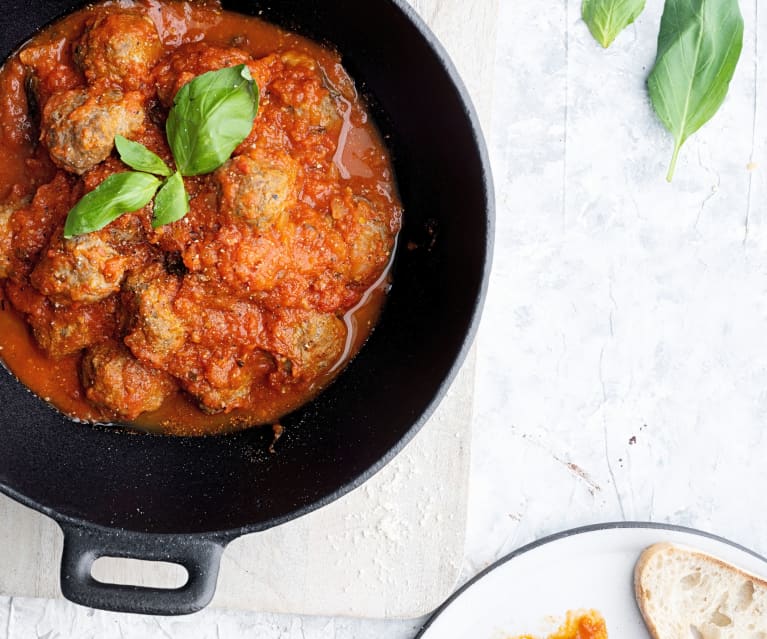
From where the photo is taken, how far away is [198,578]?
2723mm

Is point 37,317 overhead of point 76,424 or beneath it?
overhead

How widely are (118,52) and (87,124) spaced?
314 mm

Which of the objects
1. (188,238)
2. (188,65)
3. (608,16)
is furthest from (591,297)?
(188,65)

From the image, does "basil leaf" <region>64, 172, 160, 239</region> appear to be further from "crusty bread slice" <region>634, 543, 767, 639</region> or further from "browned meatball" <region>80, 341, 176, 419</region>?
"crusty bread slice" <region>634, 543, 767, 639</region>

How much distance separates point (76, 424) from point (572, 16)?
2.63m

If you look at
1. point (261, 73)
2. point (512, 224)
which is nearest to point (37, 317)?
point (261, 73)

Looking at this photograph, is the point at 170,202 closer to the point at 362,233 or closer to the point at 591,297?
the point at 362,233

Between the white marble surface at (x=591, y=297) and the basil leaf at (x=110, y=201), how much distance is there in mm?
1539

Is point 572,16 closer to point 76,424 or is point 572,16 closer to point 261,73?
point 261,73

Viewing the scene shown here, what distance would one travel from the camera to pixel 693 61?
3439mm

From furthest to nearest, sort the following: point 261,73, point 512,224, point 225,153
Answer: point 512,224 < point 261,73 < point 225,153

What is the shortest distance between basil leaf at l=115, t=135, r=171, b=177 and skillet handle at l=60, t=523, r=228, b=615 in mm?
1176

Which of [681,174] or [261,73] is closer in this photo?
[261,73]

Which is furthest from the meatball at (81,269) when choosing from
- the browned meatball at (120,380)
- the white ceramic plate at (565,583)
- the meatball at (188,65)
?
the white ceramic plate at (565,583)
